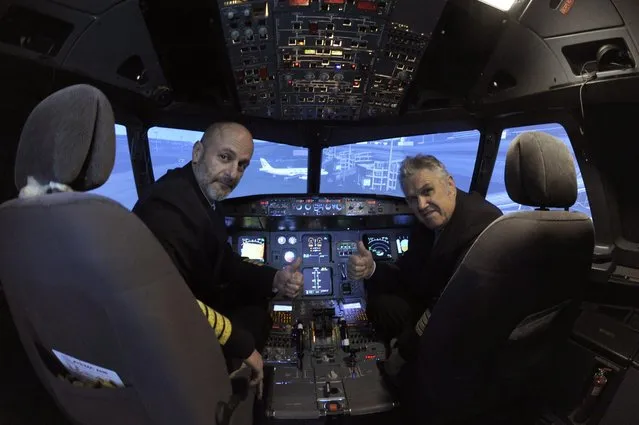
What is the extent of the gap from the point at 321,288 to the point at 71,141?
7.50 feet

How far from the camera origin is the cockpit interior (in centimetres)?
87

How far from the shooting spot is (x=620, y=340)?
1.78 meters

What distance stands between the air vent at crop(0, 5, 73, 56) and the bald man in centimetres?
76

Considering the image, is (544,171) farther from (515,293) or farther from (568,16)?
(568,16)

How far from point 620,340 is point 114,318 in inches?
82.8

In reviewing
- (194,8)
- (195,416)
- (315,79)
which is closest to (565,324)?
(195,416)

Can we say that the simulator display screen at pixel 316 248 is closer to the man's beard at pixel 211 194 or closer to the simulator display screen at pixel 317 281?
the simulator display screen at pixel 317 281

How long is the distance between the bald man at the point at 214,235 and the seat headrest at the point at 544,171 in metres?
1.10

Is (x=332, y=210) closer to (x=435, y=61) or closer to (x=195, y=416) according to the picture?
(x=435, y=61)

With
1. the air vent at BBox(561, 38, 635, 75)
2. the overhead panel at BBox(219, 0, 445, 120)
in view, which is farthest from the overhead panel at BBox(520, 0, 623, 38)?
the overhead panel at BBox(219, 0, 445, 120)

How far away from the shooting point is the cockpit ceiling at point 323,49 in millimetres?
1713

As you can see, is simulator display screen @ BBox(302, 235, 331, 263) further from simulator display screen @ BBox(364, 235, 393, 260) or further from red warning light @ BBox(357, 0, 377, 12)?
red warning light @ BBox(357, 0, 377, 12)

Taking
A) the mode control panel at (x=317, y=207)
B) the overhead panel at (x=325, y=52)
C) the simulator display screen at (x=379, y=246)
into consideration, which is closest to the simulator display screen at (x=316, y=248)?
the mode control panel at (x=317, y=207)

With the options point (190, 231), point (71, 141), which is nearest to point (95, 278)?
point (71, 141)
